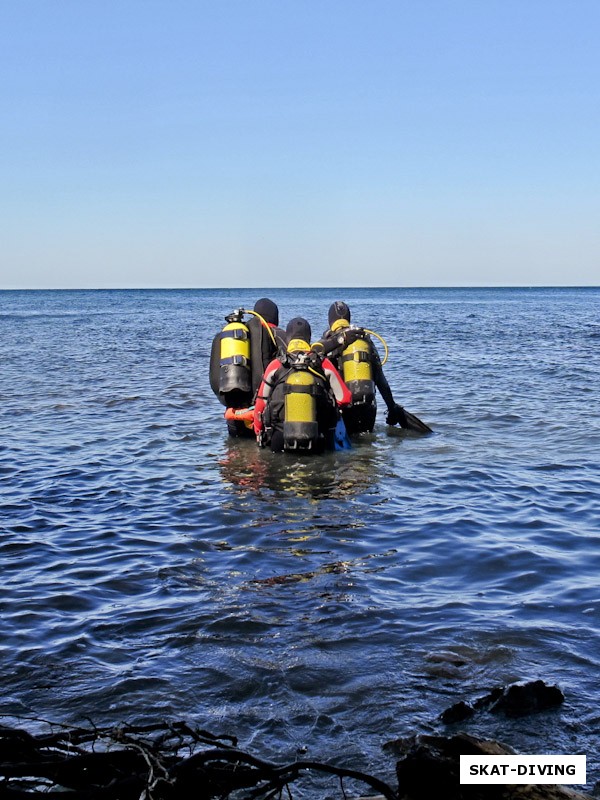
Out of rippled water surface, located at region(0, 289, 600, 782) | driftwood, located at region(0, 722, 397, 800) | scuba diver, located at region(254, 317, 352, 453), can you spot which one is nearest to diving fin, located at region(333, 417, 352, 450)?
scuba diver, located at region(254, 317, 352, 453)

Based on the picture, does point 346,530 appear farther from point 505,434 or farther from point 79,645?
A: point 505,434

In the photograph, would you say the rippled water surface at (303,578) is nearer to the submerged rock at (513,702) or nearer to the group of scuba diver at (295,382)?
the submerged rock at (513,702)

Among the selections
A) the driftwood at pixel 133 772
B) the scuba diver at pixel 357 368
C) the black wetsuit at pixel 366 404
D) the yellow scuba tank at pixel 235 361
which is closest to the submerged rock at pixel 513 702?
the driftwood at pixel 133 772

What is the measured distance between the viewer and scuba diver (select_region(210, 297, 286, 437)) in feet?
35.8

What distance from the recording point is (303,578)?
6246 millimetres

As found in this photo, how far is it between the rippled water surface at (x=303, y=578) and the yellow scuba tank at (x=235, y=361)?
0.87 meters

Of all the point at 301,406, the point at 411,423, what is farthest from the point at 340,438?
the point at 411,423

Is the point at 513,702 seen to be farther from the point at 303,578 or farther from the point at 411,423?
the point at 411,423

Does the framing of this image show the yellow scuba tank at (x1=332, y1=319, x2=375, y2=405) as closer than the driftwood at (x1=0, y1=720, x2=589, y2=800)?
No

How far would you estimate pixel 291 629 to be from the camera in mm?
5207

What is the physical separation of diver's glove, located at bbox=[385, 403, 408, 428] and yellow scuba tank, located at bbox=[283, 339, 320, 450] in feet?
9.78

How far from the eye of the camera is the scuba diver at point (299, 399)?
9891 mm

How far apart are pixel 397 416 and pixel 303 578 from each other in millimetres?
6793

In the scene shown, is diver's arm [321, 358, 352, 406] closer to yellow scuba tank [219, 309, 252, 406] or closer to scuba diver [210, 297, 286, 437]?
scuba diver [210, 297, 286, 437]
